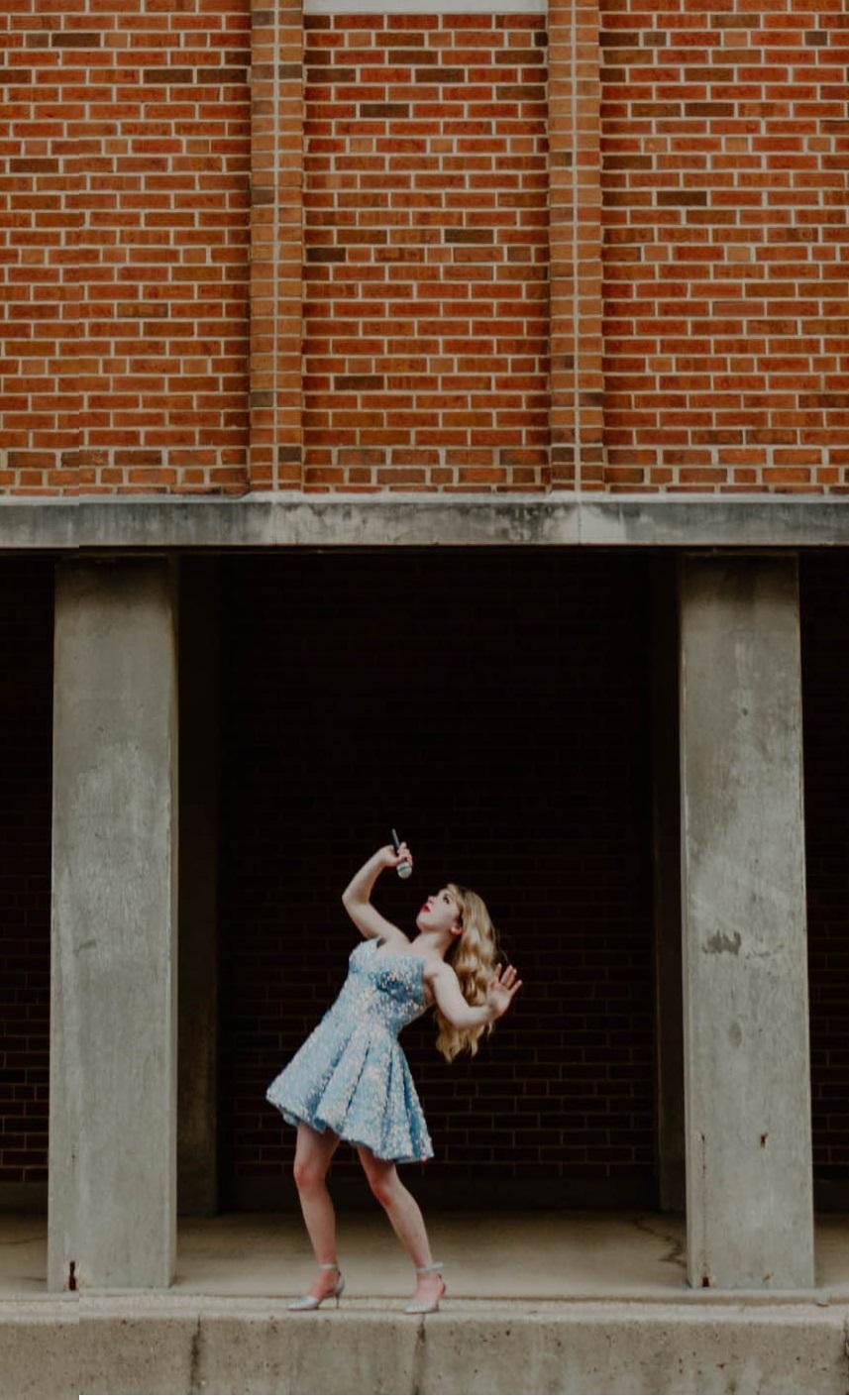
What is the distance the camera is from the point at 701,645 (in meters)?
8.05

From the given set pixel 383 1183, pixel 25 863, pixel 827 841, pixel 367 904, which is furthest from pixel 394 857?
pixel 827 841

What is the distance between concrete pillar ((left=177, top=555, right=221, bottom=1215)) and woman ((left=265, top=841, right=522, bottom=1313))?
2399 mm

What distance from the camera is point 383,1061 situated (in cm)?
738

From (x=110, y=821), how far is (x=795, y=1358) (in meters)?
3.52

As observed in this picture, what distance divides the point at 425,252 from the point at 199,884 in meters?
3.68

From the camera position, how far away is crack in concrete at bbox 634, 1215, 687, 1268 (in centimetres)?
860

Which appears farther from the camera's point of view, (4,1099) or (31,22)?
(4,1099)

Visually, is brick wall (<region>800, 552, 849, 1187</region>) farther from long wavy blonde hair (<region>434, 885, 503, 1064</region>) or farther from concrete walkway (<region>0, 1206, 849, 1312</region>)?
long wavy blonde hair (<region>434, 885, 503, 1064</region>)

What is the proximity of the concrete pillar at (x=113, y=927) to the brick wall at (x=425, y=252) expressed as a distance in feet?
3.66

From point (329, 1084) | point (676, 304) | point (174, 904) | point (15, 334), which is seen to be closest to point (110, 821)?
point (174, 904)

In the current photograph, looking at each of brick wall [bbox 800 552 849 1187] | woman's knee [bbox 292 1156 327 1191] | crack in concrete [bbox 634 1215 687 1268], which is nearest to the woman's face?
woman's knee [bbox 292 1156 327 1191]

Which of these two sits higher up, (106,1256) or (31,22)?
(31,22)

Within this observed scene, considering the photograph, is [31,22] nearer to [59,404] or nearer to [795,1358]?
[59,404]

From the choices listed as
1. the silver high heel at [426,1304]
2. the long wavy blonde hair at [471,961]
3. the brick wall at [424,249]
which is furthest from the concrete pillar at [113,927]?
the long wavy blonde hair at [471,961]
